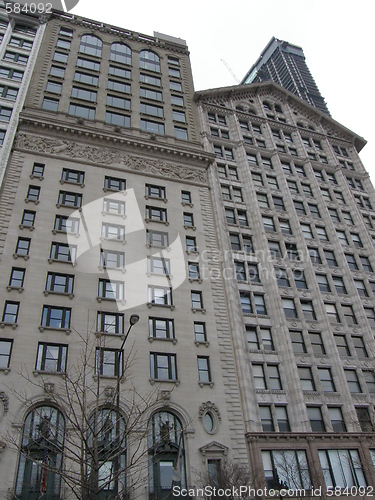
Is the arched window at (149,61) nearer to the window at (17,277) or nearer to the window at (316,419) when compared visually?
the window at (17,277)

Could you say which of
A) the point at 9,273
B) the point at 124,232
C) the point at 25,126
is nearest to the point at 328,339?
the point at 124,232

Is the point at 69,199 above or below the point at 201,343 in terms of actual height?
above

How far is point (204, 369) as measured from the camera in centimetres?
3272

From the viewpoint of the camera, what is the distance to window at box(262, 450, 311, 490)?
29.4 m

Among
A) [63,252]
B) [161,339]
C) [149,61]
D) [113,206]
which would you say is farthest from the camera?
[149,61]

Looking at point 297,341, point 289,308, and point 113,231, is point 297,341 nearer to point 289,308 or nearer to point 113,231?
point 289,308

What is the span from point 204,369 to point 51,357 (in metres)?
10.9

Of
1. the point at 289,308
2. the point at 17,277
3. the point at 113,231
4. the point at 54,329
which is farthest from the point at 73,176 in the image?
the point at 289,308

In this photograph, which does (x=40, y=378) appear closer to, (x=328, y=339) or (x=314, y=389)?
(x=314, y=389)

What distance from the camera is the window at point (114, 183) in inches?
1618

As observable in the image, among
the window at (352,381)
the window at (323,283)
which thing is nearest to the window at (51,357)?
the window at (352,381)

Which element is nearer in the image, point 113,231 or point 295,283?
point 113,231

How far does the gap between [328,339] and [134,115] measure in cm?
3091

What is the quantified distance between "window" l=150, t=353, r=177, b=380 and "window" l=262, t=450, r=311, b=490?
8333mm
